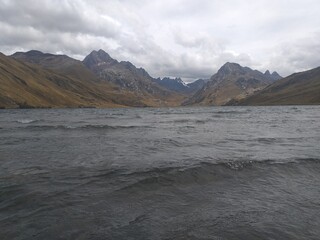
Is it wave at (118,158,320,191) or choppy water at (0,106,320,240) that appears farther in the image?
wave at (118,158,320,191)

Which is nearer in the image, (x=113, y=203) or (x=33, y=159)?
(x=113, y=203)

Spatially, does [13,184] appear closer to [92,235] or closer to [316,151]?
[92,235]

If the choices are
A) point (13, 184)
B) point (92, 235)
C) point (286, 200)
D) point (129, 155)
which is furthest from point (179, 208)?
point (129, 155)

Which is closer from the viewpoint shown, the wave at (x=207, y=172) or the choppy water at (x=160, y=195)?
the choppy water at (x=160, y=195)

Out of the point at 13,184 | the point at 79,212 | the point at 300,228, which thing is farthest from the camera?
the point at 13,184

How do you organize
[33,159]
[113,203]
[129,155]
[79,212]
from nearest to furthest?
[79,212]
[113,203]
[33,159]
[129,155]

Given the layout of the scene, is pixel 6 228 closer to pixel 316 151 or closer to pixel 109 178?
pixel 109 178

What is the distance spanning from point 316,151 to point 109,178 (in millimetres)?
17798

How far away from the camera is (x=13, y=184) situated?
49.2 ft

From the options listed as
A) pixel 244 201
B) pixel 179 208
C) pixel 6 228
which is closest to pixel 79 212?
pixel 6 228

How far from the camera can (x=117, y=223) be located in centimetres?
1060

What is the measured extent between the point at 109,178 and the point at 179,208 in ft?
18.1

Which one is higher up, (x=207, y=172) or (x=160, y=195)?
(x=207, y=172)

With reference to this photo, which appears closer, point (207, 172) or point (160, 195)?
point (160, 195)
